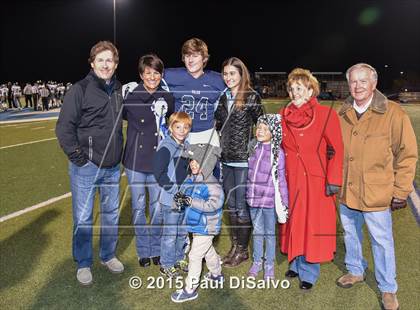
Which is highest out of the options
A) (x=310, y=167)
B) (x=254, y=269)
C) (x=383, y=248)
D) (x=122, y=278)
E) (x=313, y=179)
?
(x=310, y=167)

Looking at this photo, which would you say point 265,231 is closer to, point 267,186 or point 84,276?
point 267,186

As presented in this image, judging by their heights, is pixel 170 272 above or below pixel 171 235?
below

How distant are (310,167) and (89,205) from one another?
2017 mm

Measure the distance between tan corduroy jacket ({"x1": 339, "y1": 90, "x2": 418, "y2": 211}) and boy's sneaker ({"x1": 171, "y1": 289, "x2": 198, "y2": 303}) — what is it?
1.58m

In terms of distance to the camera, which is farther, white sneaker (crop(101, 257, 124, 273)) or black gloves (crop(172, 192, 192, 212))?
white sneaker (crop(101, 257, 124, 273))

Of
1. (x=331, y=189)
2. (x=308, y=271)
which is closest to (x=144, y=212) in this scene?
(x=308, y=271)

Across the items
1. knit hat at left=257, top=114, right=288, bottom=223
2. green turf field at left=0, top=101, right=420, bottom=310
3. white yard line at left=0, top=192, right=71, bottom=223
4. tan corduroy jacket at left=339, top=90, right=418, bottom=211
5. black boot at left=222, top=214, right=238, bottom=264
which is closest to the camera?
tan corduroy jacket at left=339, top=90, right=418, bottom=211

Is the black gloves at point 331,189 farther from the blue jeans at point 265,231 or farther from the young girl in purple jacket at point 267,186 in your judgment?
the blue jeans at point 265,231

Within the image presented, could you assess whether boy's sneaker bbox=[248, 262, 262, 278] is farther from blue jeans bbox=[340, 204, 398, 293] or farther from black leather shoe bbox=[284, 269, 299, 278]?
blue jeans bbox=[340, 204, 398, 293]

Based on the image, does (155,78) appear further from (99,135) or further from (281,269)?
(281,269)

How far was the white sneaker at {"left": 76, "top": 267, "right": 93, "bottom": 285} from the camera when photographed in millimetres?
3902

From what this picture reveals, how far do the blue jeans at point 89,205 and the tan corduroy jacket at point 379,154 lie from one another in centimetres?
219

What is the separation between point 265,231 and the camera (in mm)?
3996

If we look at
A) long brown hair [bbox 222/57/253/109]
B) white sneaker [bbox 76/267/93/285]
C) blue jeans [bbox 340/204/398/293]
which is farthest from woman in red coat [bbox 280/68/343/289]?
white sneaker [bbox 76/267/93/285]
